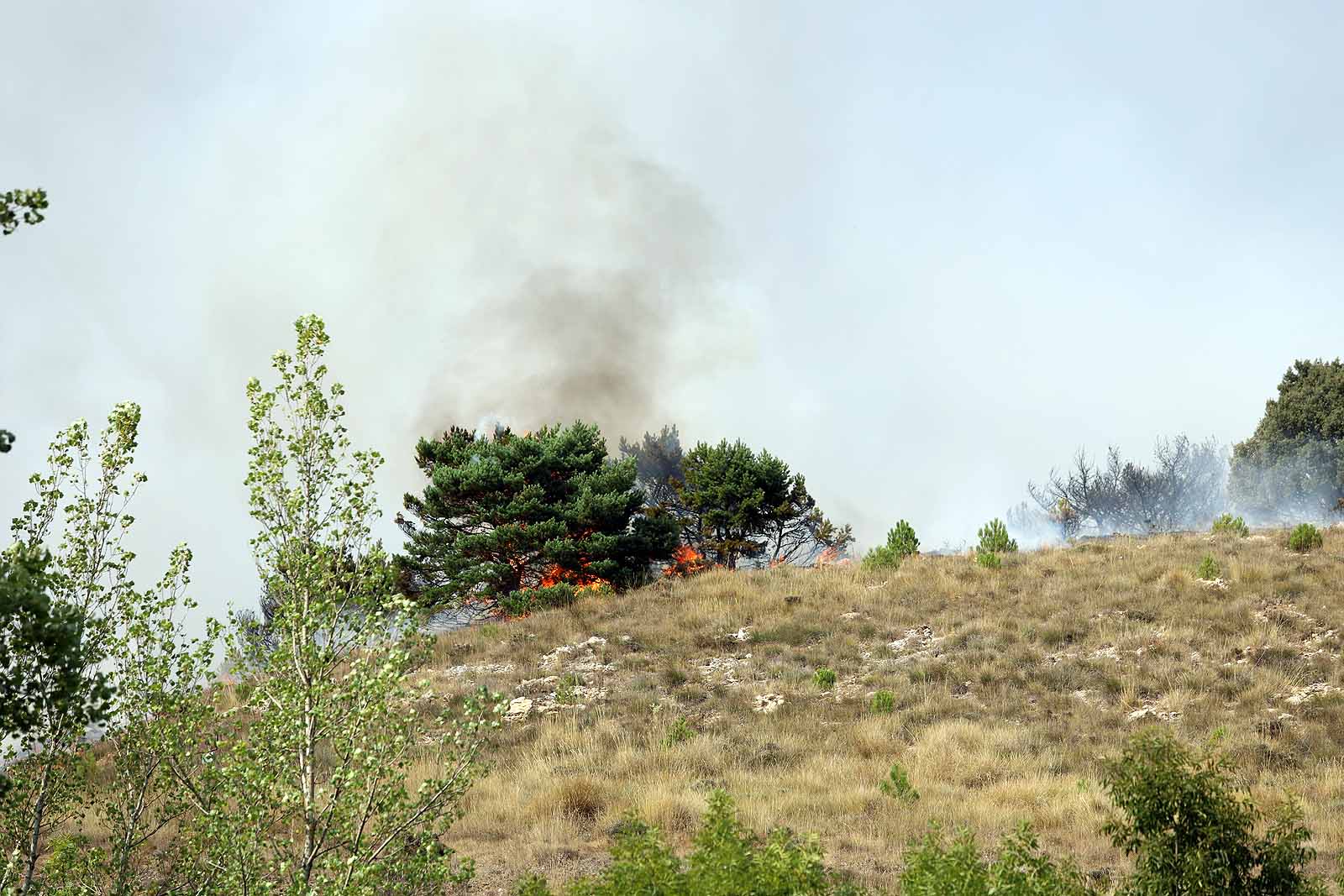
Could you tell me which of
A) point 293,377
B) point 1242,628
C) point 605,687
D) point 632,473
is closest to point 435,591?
point 632,473

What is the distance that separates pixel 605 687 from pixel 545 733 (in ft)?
8.60

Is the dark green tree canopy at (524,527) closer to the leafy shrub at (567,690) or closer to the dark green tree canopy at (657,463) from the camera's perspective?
the leafy shrub at (567,690)

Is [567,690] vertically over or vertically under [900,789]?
over

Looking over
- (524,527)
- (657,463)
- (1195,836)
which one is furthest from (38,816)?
(657,463)

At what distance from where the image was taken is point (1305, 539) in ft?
71.7

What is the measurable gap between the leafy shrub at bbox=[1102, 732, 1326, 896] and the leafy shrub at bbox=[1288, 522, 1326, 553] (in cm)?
1852

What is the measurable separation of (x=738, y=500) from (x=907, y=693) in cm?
1975

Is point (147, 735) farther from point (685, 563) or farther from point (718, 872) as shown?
point (685, 563)

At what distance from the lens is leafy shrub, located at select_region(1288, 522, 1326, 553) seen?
21.8 m

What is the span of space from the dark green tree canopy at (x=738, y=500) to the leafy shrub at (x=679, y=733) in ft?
66.8

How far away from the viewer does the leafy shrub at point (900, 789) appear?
11.1 meters

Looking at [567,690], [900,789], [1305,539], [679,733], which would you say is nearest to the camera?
[900,789]

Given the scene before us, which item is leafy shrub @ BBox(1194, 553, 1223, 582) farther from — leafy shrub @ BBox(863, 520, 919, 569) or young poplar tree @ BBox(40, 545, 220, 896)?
young poplar tree @ BBox(40, 545, 220, 896)

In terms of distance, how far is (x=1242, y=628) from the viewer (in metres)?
17.6
